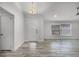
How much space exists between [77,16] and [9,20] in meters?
2.45

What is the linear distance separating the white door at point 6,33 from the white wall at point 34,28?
3.73 ft

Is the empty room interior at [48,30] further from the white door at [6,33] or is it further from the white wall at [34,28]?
the white door at [6,33]

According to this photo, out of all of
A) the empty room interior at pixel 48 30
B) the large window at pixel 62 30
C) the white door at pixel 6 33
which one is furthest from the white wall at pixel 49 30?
the white door at pixel 6 33

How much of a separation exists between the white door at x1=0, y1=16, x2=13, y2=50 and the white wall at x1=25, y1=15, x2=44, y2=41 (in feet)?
3.73

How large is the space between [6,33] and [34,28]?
132 centimetres

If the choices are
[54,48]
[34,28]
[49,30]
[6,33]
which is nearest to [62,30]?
[49,30]

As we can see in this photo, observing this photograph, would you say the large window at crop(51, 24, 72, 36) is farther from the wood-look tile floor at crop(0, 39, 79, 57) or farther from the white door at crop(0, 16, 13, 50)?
the white door at crop(0, 16, 13, 50)

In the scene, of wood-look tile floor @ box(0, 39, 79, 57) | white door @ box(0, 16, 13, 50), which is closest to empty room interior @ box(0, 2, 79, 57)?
wood-look tile floor @ box(0, 39, 79, 57)

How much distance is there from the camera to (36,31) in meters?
2.92

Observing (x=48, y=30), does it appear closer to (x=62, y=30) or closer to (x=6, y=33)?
(x=62, y=30)

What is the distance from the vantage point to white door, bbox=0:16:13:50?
3443 millimetres

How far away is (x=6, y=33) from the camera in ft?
11.6

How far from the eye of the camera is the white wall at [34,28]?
8.66 feet

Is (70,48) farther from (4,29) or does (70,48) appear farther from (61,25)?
(4,29)
